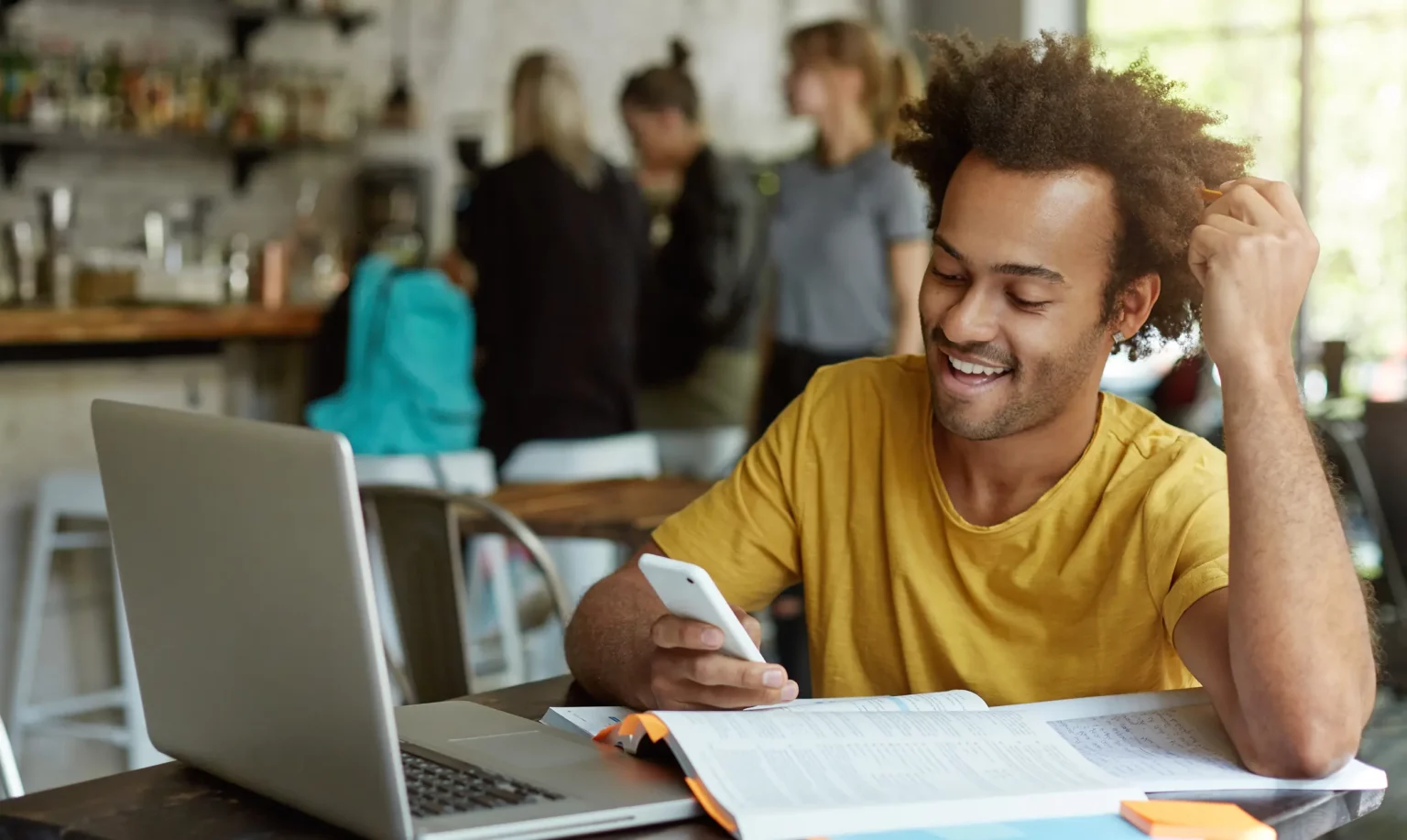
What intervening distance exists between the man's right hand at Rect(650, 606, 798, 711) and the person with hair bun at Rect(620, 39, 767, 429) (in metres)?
2.87

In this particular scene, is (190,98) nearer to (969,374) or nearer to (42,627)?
(42,627)

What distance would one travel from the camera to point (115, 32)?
4840 millimetres

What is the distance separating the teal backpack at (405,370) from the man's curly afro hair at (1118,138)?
2004 mm

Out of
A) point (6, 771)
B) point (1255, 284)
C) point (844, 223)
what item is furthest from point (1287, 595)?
point (844, 223)

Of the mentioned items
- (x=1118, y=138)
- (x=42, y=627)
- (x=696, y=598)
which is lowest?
(x=42, y=627)

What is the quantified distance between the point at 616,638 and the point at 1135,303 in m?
0.62

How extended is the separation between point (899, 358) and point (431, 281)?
192 cm

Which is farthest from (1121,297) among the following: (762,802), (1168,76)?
(762,802)

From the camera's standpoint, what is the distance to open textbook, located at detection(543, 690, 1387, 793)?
1182 millimetres

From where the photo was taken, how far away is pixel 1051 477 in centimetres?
157

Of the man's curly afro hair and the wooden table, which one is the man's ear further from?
the wooden table

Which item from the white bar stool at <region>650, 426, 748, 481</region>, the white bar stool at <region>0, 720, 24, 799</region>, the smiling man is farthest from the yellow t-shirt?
the white bar stool at <region>650, 426, 748, 481</region>

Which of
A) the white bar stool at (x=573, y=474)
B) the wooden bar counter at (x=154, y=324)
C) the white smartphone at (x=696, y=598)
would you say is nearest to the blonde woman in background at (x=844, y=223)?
the white bar stool at (x=573, y=474)

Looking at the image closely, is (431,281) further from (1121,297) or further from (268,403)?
(1121,297)
